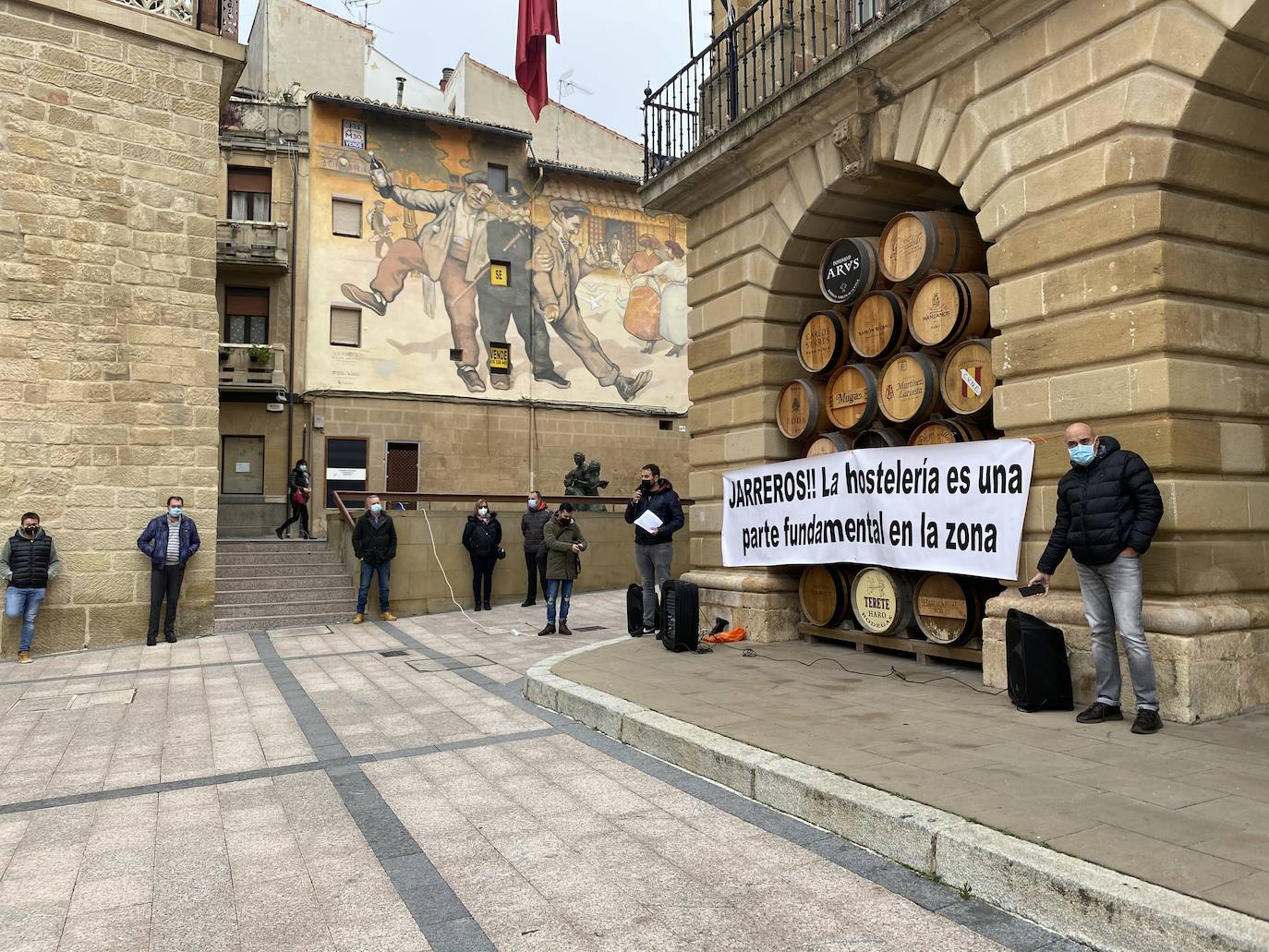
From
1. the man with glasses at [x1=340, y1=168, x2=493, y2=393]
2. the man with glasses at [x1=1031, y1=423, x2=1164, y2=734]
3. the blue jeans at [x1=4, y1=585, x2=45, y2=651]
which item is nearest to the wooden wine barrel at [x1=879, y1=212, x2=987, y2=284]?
the man with glasses at [x1=1031, y1=423, x2=1164, y2=734]

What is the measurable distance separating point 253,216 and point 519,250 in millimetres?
7168

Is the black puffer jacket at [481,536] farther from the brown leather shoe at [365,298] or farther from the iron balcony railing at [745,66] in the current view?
the brown leather shoe at [365,298]

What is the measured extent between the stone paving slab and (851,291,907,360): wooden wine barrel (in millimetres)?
2758

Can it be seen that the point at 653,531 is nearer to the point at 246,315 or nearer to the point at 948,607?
the point at 948,607

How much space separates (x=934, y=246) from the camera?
744cm

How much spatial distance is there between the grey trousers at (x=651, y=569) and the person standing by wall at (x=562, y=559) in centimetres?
155

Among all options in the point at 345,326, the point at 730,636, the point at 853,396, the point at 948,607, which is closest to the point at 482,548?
the point at 730,636

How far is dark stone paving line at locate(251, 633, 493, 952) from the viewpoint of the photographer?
123 inches

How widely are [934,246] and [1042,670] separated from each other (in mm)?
3564

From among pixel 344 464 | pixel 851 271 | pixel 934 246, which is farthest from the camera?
pixel 344 464

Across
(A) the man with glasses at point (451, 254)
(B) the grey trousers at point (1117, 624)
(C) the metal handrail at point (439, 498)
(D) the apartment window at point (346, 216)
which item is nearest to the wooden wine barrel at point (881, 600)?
(B) the grey trousers at point (1117, 624)

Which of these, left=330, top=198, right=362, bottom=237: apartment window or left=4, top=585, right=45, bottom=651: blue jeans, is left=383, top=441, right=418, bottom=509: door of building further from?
left=4, top=585, right=45, bottom=651: blue jeans

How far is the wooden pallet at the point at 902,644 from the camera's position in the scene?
7.26m

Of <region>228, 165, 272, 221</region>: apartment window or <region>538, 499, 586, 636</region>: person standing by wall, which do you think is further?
<region>228, 165, 272, 221</region>: apartment window
